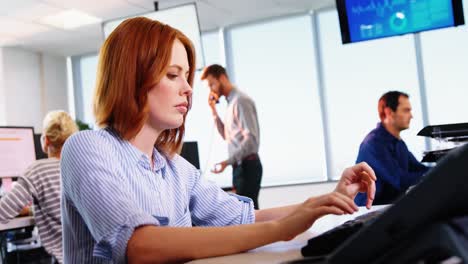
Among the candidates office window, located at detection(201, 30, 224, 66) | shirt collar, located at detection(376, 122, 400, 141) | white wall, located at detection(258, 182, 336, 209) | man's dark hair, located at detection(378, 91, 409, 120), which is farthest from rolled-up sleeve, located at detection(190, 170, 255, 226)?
office window, located at detection(201, 30, 224, 66)

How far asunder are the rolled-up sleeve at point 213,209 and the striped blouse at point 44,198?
60.3 inches

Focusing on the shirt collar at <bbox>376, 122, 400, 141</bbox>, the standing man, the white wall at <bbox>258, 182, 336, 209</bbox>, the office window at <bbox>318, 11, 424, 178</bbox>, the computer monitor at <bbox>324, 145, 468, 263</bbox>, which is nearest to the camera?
the computer monitor at <bbox>324, 145, 468, 263</bbox>

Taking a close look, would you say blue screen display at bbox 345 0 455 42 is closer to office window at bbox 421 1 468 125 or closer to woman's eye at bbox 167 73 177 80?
office window at bbox 421 1 468 125

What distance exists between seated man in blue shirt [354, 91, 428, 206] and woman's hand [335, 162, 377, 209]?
178cm

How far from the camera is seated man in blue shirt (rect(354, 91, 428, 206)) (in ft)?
9.45

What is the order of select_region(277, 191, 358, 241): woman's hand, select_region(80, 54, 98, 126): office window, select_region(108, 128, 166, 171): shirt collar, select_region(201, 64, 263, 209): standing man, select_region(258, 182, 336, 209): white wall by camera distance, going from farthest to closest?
select_region(80, 54, 98, 126): office window → select_region(258, 182, 336, 209): white wall → select_region(201, 64, 263, 209): standing man → select_region(108, 128, 166, 171): shirt collar → select_region(277, 191, 358, 241): woman's hand

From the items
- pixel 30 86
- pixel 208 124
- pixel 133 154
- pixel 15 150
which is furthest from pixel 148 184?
pixel 30 86

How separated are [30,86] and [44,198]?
14.9 ft

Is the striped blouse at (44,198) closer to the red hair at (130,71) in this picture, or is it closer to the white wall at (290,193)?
the red hair at (130,71)

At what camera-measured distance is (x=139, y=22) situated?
3.31 feet

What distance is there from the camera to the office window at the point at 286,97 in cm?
601

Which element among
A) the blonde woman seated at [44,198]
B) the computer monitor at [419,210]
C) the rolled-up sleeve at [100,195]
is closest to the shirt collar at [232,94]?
the blonde woman seated at [44,198]

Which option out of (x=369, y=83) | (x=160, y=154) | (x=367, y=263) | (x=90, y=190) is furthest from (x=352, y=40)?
(x=367, y=263)

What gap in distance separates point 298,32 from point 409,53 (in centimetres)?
125
